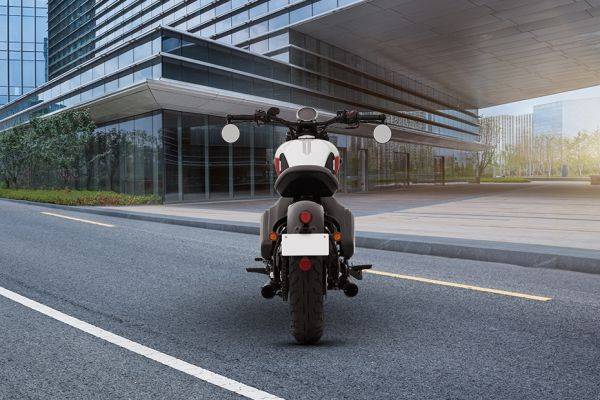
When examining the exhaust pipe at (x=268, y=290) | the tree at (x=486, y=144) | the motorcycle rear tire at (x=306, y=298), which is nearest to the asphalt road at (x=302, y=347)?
the motorcycle rear tire at (x=306, y=298)

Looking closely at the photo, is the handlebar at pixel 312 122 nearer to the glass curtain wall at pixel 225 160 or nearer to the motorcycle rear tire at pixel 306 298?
the motorcycle rear tire at pixel 306 298

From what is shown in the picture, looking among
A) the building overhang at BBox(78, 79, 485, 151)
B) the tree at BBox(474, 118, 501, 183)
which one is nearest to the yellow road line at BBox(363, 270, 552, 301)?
the building overhang at BBox(78, 79, 485, 151)

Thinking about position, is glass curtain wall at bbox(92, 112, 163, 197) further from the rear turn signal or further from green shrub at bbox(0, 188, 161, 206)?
the rear turn signal

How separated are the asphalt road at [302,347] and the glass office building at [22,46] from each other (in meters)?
65.5

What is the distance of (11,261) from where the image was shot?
745 cm

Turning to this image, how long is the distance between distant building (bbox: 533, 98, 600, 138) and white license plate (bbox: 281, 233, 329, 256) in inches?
7348

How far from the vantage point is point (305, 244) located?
3482 millimetres

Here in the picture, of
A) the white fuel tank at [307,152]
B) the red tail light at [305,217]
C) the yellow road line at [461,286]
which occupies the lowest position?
the yellow road line at [461,286]

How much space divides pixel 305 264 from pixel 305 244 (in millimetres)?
145

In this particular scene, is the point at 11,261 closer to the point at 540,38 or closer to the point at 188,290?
the point at 188,290

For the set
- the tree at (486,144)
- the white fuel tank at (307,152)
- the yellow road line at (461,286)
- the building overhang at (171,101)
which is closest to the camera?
the white fuel tank at (307,152)

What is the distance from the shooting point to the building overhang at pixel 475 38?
77.0ft

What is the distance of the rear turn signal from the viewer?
3479 mm

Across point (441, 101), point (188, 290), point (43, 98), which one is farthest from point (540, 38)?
point (43, 98)
